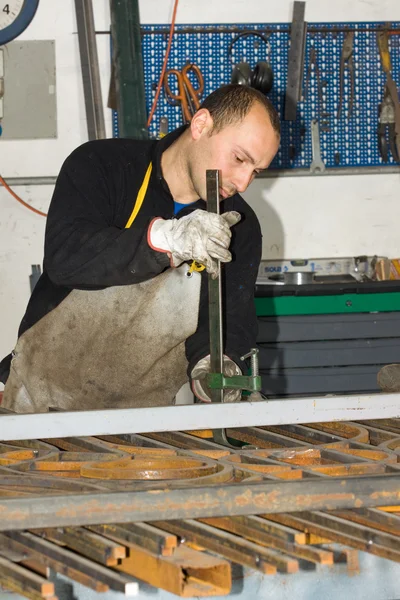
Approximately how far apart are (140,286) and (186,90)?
5.32 feet

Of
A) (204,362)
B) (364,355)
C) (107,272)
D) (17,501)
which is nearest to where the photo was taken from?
(17,501)

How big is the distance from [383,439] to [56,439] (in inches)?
23.8

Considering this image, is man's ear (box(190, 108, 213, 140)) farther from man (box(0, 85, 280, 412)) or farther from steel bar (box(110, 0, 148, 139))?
steel bar (box(110, 0, 148, 139))

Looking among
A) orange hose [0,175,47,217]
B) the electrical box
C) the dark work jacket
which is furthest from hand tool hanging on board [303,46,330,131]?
the dark work jacket

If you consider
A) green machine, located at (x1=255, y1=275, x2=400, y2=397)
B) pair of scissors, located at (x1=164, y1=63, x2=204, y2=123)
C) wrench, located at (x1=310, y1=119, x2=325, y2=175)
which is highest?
pair of scissors, located at (x1=164, y1=63, x2=204, y2=123)

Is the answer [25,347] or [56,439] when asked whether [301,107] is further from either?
[56,439]

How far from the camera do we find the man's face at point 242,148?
217cm

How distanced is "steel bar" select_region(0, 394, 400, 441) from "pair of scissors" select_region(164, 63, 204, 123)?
2.14 meters

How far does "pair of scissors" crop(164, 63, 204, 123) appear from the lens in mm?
3770

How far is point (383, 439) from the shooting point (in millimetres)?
1750

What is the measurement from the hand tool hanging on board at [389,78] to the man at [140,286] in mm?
1497

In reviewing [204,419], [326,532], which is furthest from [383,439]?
[326,532]

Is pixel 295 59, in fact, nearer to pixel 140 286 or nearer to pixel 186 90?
pixel 186 90

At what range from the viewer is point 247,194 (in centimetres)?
389
